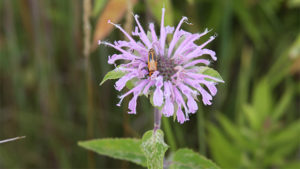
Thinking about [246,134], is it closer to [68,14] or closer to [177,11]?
[177,11]

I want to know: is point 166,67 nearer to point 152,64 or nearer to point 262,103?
point 152,64

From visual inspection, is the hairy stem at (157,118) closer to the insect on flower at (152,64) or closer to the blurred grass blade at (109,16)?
the insect on flower at (152,64)

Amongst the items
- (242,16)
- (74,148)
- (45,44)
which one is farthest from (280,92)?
(45,44)

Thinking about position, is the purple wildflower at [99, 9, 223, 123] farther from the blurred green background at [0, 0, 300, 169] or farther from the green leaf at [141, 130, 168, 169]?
the blurred green background at [0, 0, 300, 169]

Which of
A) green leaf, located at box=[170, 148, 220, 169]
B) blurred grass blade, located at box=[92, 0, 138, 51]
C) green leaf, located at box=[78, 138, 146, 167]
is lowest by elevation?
green leaf, located at box=[170, 148, 220, 169]

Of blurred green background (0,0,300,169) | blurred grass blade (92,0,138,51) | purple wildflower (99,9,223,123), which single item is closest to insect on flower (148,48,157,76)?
purple wildflower (99,9,223,123)

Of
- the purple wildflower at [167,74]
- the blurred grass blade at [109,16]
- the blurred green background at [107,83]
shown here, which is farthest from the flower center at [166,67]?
the blurred green background at [107,83]
